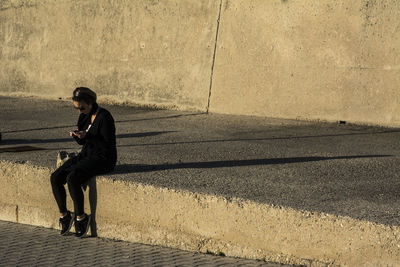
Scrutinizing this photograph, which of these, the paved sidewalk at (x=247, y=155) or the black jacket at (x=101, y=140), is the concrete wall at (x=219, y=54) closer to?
the paved sidewalk at (x=247, y=155)

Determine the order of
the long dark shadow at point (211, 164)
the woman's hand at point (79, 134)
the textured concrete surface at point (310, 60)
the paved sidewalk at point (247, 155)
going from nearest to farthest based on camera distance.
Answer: the paved sidewalk at point (247, 155) → the woman's hand at point (79, 134) → the long dark shadow at point (211, 164) → the textured concrete surface at point (310, 60)

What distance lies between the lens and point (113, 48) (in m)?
13.2

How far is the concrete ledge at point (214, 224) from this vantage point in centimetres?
547

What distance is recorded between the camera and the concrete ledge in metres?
5.47

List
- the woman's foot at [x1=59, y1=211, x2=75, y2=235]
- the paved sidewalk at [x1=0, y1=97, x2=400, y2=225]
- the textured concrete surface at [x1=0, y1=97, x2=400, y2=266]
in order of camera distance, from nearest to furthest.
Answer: the textured concrete surface at [x1=0, y1=97, x2=400, y2=266] → the paved sidewalk at [x1=0, y1=97, x2=400, y2=225] → the woman's foot at [x1=59, y1=211, x2=75, y2=235]

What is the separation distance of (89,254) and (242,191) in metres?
1.39

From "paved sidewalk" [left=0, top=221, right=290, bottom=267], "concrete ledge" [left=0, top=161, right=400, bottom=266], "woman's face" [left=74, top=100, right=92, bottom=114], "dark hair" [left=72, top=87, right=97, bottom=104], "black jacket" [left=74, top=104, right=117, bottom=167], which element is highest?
"dark hair" [left=72, top=87, right=97, bottom=104]

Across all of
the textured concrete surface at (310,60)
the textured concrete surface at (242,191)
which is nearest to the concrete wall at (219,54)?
the textured concrete surface at (310,60)

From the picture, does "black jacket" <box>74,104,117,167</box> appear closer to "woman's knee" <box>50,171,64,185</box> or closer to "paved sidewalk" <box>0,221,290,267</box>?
"woman's knee" <box>50,171,64,185</box>

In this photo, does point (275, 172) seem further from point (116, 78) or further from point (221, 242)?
point (116, 78)

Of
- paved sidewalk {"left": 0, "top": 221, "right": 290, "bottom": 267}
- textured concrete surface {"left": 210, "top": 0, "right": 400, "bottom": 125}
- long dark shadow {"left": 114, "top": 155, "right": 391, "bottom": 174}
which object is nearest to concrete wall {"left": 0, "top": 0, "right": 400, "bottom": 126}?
textured concrete surface {"left": 210, "top": 0, "right": 400, "bottom": 125}

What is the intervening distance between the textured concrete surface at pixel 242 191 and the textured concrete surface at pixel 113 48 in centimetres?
253

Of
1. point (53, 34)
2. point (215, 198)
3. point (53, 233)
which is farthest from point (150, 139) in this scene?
point (53, 34)

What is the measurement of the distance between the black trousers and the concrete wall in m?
4.98
